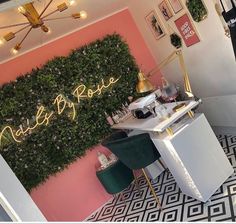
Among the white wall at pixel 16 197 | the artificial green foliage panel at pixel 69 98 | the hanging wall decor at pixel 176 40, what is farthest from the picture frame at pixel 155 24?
the white wall at pixel 16 197

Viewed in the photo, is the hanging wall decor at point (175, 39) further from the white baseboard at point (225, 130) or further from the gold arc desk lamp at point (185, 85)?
the white baseboard at point (225, 130)

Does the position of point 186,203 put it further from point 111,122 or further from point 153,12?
point 153,12

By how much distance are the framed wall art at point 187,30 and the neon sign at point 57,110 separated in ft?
3.62

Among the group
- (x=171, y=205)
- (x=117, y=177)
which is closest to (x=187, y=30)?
(x=117, y=177)

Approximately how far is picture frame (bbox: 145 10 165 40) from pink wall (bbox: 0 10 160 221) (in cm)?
Answer: 42

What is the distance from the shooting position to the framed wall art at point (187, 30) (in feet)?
13.3

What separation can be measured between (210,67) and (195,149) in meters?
1.40

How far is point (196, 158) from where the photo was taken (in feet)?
10.4

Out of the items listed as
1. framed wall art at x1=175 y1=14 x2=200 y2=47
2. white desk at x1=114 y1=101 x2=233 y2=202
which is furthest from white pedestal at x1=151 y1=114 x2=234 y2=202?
framed wall art at x1=175 y1=14 x2=200 y2=47

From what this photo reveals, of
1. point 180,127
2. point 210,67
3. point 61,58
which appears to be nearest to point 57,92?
point 61,58

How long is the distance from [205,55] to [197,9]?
62 cm

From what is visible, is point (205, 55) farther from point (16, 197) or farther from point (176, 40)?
point (16, 197)

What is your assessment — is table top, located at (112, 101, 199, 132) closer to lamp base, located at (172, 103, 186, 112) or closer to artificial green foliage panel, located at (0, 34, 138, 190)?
lamp base, located at (172, 103, 186, 112)

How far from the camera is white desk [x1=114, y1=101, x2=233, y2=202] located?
3.13m
